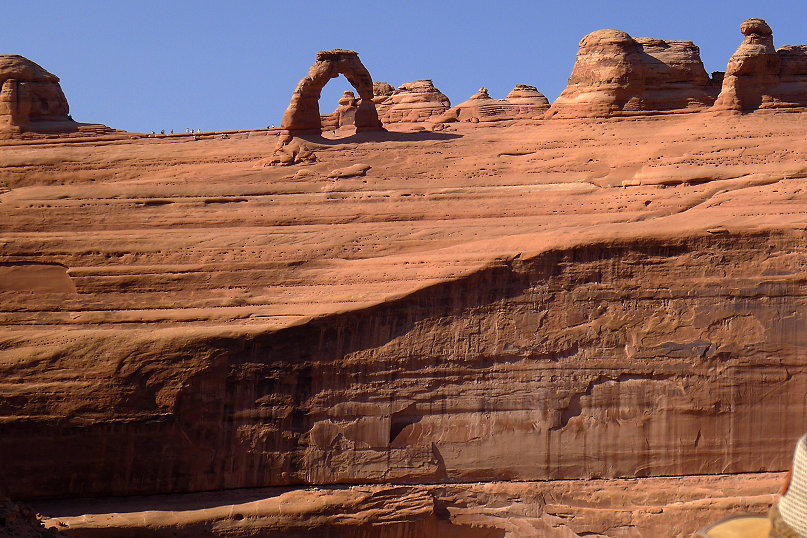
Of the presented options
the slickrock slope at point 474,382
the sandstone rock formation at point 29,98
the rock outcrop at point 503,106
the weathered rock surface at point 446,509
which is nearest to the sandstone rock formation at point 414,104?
the rock outcrop at point 503,106

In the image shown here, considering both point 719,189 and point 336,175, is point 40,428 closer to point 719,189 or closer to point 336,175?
point 336,175

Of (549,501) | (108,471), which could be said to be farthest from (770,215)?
(108,471)

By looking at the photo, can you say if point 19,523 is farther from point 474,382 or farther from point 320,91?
point 320,91

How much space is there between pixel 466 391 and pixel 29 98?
12.1m

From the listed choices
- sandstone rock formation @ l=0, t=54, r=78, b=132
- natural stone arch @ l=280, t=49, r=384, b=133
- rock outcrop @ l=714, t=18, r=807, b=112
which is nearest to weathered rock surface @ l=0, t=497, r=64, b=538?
natural stone arch @ l=280, t=49, r=384, b=133

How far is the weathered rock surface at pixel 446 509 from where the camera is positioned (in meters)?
14.6

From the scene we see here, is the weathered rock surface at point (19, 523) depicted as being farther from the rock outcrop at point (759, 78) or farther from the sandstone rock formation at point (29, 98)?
the rock outcrop at point (759, 78)

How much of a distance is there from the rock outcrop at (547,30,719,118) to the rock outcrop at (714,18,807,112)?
852mm

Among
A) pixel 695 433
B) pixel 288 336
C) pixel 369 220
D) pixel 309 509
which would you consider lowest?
pixel 309 509

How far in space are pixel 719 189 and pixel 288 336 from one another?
24.1 ft

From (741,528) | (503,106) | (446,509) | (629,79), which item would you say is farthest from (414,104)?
(741,528)

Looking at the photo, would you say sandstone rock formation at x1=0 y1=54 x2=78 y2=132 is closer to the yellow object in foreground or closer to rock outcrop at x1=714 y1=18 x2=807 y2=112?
rock outcrop at x1=714 y1=18 x2=807 y2=112

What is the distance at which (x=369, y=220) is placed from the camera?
16250mm

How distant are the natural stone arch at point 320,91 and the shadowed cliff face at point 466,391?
5.03 m
